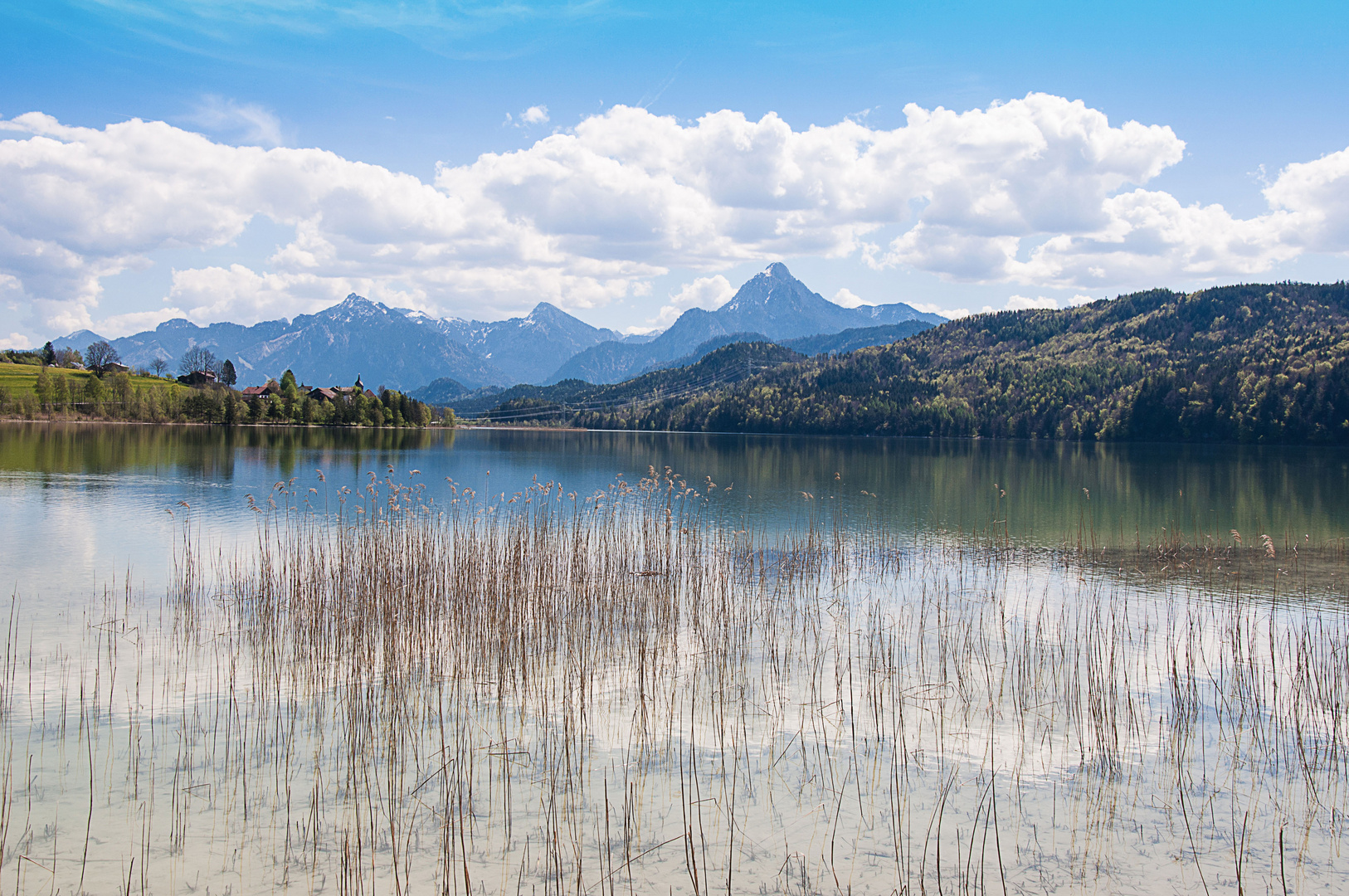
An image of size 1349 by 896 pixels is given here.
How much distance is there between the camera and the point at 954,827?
7.84 metres

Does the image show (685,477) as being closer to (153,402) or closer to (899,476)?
A: (899,476)

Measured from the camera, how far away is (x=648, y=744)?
9750 mm

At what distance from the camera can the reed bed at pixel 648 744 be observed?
7008 millimetres

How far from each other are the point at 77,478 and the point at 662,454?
55.9 m

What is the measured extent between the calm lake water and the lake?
1.59 meters

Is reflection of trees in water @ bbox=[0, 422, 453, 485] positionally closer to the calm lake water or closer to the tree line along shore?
the calm lake water

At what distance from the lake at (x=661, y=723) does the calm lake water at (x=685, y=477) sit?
62.8 inches

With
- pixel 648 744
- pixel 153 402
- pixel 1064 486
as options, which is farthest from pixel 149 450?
pixel 153 402

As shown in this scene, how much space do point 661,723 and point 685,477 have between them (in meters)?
44.5

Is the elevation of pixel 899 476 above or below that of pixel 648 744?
above

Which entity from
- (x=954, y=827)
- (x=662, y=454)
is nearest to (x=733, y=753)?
(x=954, y=827)

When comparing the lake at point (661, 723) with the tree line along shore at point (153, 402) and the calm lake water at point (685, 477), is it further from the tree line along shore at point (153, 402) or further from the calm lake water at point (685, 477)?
the tree line along shore at point (153, 402)

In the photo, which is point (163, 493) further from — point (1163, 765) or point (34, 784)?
point (1163, 765)

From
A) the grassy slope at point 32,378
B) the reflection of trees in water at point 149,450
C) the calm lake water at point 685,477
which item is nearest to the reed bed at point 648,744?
the calm lake water at point 685,477
